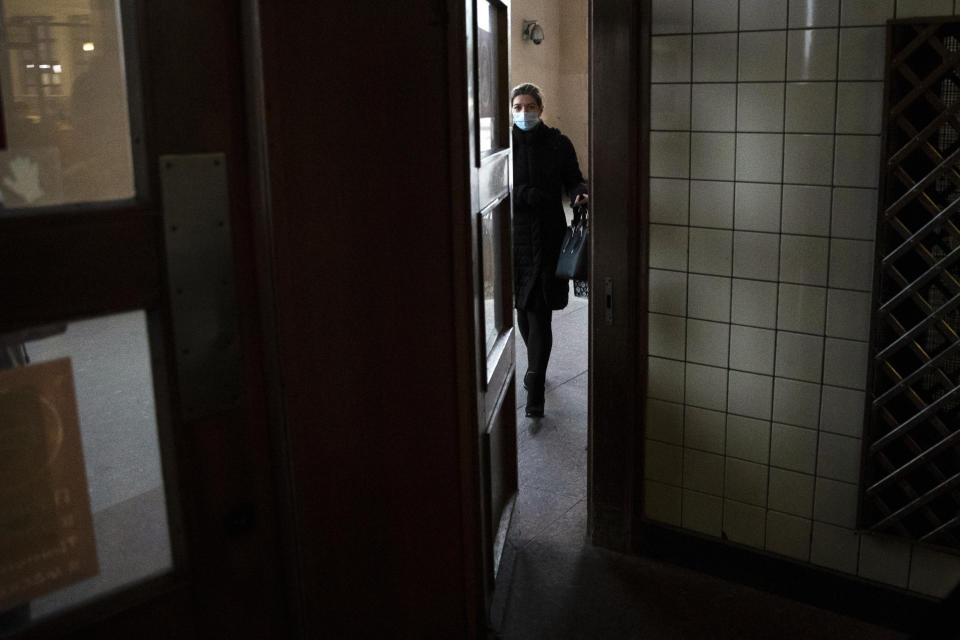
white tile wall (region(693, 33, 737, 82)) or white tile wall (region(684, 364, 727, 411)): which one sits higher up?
white tile wall (region(693, 33, 737, 82))

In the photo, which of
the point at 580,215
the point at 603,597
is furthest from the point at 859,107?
the point at 580,215

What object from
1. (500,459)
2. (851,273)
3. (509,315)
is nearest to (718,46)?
(851,273)

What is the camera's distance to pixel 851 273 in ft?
8.36

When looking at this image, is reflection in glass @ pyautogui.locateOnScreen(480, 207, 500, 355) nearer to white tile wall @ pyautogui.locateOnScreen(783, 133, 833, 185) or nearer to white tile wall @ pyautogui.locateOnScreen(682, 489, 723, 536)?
white tile wall @ pyautogui.locateOnScreen(682, 489, 723, 536)

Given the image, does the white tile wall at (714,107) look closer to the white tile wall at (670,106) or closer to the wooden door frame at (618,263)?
the white tile wall at (670,106)

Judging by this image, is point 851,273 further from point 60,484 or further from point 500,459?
point 60,484

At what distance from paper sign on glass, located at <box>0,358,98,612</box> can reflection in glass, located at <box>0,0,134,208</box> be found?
264 mm

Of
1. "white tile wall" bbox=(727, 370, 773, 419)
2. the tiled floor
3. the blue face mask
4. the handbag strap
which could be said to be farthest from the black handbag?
"white tile wall" bbox=(727, 370, 773, 419)

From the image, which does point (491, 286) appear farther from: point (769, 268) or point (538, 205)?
point (538, 205)

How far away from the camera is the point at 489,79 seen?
3035mm

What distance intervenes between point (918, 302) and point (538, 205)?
79.5 inches

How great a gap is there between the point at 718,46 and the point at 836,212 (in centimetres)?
58

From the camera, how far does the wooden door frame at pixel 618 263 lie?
2775 mm

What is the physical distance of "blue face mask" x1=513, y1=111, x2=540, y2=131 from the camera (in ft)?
13.7
